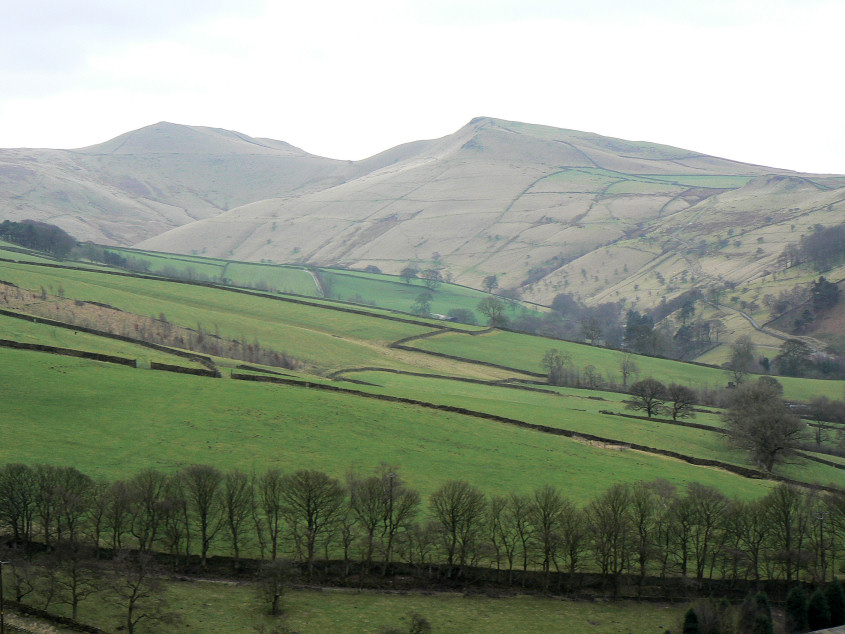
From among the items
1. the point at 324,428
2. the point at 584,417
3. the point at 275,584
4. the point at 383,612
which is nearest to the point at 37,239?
the point at 324,428

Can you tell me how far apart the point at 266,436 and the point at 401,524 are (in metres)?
17.7

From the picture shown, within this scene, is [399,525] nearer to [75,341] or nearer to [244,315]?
[75,341]

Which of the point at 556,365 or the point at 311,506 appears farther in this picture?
the point at 556,365

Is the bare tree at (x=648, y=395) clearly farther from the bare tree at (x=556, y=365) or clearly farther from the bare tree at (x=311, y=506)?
the bare tree at (x=311, y=506)

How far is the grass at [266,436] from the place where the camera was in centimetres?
5788

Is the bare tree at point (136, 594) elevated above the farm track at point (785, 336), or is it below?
below

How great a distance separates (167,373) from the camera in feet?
253

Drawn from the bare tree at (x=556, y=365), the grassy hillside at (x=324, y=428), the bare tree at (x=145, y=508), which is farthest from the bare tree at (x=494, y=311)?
the bare tree at (x=145, y=508)

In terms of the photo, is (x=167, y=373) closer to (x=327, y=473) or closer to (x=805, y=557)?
(x=327, y=473)

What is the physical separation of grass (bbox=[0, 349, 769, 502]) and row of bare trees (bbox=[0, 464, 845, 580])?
456 centimetres

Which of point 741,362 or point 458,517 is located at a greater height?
point 741,362

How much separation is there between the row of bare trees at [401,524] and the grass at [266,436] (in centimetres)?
456

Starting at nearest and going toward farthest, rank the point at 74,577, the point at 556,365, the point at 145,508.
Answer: the point at 74,577
the point at 145,508
the point at 556,365

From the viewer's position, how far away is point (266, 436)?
6412 centimetres
